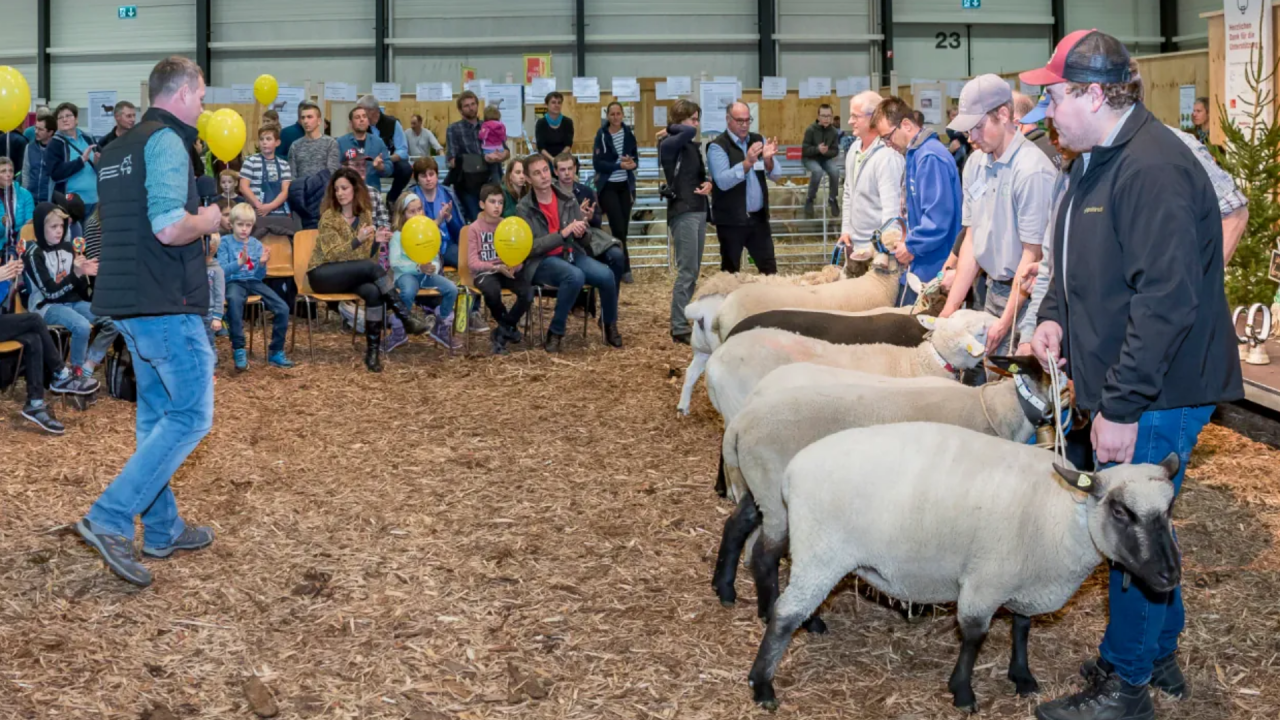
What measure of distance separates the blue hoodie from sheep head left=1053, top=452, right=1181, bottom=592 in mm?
3006

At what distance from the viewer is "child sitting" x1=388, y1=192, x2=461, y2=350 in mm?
9320

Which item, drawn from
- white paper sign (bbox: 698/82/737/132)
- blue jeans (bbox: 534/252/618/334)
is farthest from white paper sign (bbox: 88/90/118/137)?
blue jeans (bbox: 534/252/618/334)

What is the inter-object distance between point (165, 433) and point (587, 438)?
8.98 feet

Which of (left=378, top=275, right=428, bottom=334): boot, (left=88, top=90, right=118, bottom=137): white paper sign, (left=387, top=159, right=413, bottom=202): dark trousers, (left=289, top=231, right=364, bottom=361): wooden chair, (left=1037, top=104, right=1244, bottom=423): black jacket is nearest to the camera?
(left=1037, top=104, right=1244, bottom=423): black jacket

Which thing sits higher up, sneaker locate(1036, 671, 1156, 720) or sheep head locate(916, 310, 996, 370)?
sheep head locate(916, 310, 996, 370)

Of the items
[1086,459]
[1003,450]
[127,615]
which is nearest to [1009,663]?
[1003,450]

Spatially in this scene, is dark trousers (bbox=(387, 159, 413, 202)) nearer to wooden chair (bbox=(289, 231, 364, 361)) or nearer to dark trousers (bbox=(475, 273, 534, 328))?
wooden chair (bbox=(289, 231, 364, 361))

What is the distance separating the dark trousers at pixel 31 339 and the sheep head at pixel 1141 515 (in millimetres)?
5856

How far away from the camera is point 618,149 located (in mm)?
13297

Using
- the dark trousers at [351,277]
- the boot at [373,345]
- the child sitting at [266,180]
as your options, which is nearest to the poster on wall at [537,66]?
the child sitting at [266,180]

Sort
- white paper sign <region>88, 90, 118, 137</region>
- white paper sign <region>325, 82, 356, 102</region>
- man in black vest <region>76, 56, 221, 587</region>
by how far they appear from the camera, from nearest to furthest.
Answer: man in black vest <region>76, 56, 221, 587</region>
white paper sign <region>88, 90, 118, 137</region>
white paper sign <region>325, 82, 356, 102</region>

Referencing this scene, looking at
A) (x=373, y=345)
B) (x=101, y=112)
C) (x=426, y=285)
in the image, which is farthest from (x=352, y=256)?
(x=101, y=112)

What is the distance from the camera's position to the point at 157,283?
4477mm

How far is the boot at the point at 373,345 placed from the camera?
346 inches
